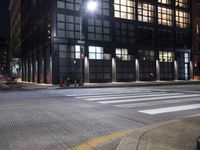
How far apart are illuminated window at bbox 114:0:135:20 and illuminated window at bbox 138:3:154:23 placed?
1.75m

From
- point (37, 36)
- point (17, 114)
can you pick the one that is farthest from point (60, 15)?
point (17, 114)

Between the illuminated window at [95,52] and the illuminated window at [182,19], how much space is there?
65.7ft

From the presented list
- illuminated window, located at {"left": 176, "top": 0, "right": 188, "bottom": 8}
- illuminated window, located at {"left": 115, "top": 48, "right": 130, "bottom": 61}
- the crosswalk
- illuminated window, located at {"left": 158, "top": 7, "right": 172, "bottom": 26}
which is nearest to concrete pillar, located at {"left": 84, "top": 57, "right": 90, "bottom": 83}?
illuminated window, located at {"left": 115, "top": 48, "right": 130, "bottom": 61}

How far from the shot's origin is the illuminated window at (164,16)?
169 ft

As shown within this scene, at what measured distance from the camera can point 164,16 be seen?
5234 centimetres

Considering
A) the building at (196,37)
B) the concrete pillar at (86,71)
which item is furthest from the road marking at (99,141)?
the building at (196,37)

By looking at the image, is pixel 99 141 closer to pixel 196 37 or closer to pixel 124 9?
pixel 124 9

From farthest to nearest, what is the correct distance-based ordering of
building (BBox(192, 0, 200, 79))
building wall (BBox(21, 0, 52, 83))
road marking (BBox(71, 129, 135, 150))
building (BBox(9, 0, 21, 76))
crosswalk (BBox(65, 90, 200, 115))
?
1. building (BBox(9, 0, 21, 76))
2. building (BBox(192, 0, 200, 79))
3. building wall (BBox(21, 0, 52, 83))
4. crosswalk (BBox(65, 90, 200, 115))
5. road marking (BBox(71, 129, 135, 150))

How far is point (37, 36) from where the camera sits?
4962 cm

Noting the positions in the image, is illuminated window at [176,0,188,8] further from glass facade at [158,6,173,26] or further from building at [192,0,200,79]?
glass facade at [158,6,173,26]

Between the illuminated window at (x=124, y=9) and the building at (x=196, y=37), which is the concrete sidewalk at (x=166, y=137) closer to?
the illuminated window at (x=124, y=9)

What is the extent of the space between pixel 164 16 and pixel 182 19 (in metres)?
5.06

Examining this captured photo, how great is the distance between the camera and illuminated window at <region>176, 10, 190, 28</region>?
53.8 m

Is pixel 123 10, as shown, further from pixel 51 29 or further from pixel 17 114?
pixel 17 114
